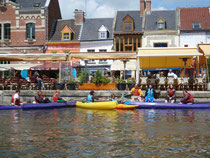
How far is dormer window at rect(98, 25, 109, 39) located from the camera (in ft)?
121

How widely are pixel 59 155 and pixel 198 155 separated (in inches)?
130

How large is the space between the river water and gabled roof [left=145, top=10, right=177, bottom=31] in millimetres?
22320

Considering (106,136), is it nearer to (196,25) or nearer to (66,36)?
(196,25)

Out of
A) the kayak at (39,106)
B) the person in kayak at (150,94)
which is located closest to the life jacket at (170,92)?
the person in kayak at (150,94)

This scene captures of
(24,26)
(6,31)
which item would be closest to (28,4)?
(24,26)

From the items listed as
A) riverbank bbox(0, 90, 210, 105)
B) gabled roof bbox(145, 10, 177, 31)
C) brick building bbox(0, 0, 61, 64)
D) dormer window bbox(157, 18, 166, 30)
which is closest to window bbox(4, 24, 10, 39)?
brick building bbox(0, 0, 61, 64)

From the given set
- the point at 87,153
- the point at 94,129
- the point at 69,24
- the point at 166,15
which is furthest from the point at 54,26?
the point at 87,153

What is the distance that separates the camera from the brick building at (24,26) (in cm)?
3731

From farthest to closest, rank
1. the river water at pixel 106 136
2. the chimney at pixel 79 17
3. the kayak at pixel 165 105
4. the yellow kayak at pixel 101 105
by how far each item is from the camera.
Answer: the chimney at pixel 79 17 → the yellow kayak at pixel 101 105 → the kayak at pixel 165 105 → the river water at pixel 106 136

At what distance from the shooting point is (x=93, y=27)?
3878 centimetres

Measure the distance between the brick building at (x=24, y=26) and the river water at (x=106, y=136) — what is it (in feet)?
78.0

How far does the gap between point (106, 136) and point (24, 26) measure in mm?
29832

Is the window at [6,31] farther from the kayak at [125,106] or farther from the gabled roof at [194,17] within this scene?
the kayak at [125,106]

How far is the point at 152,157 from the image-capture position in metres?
7.80
